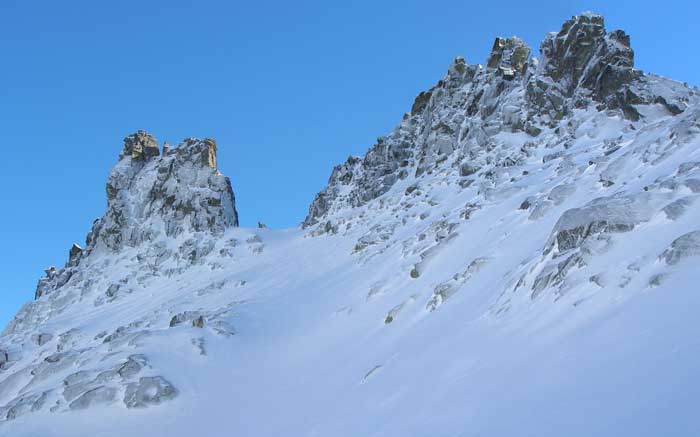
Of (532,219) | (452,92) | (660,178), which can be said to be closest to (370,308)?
(532,219)

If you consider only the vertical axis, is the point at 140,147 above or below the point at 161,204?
above

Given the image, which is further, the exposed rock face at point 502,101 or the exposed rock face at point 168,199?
the exposed rock face at point 168,199

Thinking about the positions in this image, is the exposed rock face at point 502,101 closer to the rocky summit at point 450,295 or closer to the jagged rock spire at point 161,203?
the rocky summit at point 450,295

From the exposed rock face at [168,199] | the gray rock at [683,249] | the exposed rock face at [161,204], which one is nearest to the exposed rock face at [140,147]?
the exposed rock face at [161,204]

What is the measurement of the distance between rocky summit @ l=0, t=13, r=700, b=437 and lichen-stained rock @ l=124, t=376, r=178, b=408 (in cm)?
8

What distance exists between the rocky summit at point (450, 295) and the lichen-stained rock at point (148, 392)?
76 millimetres

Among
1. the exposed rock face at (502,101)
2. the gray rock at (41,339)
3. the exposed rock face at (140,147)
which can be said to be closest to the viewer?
the exposed rock face at (502,101)

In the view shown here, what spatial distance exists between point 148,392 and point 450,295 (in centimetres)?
1262

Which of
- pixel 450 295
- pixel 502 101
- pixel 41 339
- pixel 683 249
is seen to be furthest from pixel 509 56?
pixel 683 249

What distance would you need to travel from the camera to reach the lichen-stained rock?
2150 centimetres

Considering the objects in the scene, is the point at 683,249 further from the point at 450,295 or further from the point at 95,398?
the point at 95,398

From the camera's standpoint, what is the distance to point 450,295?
19203 millimetres

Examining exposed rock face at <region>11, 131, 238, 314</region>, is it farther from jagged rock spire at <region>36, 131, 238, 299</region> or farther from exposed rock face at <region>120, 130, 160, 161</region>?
exposed rock face at <region>120, 130, 160, 161</region>

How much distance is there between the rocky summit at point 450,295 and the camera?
9.26 meters
